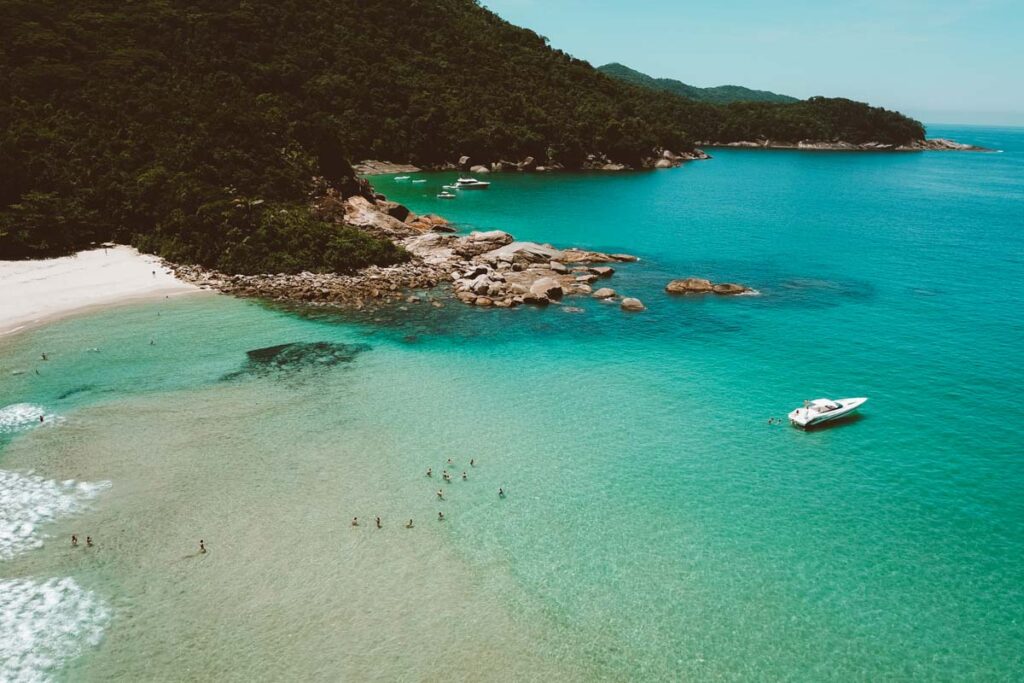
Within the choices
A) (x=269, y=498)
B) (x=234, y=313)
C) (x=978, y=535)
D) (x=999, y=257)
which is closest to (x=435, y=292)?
(x=234, y=313)

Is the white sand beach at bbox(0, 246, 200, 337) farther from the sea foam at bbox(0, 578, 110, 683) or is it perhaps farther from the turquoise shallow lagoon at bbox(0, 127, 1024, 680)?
the sea foam at bbox(0, 578, 110, 683)

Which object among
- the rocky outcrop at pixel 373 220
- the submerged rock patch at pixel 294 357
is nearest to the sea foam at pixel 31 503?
the submerged rock patch at pixel 294 357

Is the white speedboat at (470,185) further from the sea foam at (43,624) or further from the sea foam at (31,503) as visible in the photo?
the sea foam at (43,624)

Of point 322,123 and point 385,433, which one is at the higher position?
point 322,123

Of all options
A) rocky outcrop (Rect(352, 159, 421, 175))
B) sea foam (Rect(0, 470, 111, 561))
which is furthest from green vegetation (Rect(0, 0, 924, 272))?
sea foam (Rect(0, 470, 111, 561))

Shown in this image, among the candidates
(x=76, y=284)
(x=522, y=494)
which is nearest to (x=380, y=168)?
(x=76, y=284)

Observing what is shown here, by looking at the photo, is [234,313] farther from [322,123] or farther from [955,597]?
[955,597]

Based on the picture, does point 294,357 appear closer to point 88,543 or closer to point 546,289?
point 88,543
